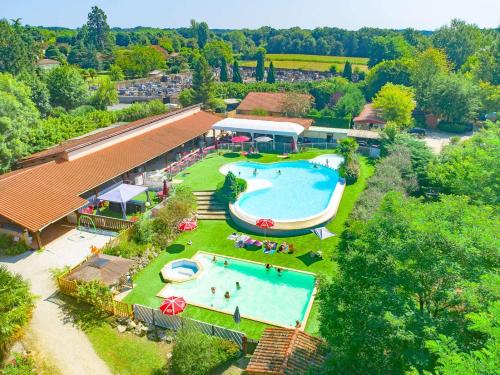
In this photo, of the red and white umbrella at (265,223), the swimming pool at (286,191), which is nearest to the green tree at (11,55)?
the swimming pool at (286,191)

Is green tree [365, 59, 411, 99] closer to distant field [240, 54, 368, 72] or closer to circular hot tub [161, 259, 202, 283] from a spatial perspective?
distant field [240, 54, 368, 72]

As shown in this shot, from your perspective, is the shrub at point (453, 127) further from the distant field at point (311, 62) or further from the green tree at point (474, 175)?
the distant field at point (311, 62)

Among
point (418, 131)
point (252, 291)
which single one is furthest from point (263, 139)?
point (252, 291)

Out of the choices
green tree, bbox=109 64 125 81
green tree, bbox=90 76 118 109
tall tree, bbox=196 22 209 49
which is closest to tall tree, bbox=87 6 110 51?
tall tree, bbox=196 22 209 49

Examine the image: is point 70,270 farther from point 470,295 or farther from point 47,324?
point 470,295

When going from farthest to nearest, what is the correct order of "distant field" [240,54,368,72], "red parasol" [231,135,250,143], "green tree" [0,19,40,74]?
"distant field" [240,54,368,72], "green tree" [0,19,40,74], "red parasol" [231,135,250,143]

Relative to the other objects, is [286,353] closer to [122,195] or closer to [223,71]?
[122,195]
